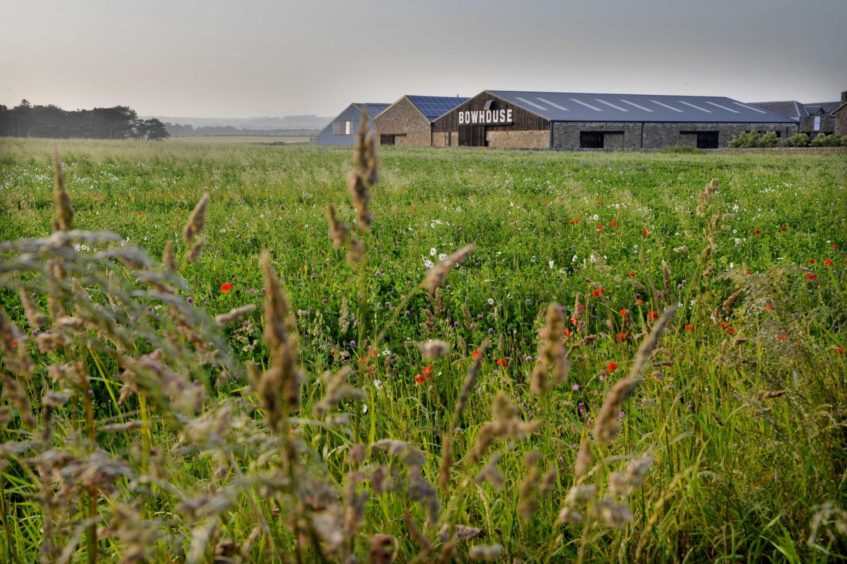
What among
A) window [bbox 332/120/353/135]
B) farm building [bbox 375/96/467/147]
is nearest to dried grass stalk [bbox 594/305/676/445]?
farm building [bbox 375/96/467/147]

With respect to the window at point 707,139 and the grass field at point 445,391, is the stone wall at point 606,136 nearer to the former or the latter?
the window at point 707,139

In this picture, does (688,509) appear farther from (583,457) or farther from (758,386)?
(583,457)

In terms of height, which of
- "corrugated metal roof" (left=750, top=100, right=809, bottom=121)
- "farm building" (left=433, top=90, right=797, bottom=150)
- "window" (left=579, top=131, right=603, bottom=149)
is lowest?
"window" (left=579, top=131, right=603, bottom=149)

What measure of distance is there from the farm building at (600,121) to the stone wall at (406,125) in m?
3.88

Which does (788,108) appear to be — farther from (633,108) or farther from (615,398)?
(615,398)

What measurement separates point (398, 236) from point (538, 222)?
2.11m

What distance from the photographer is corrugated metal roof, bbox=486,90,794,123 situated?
52.7 m

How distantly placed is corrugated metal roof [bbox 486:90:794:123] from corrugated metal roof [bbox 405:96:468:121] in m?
10.0

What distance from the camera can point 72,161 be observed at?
76.2 ft

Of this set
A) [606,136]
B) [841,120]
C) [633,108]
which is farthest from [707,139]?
[841,120]

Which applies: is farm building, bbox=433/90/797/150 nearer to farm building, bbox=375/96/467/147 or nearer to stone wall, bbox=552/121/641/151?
stone wall, bbox=552/121/641/151

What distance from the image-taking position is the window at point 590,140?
51594 mm

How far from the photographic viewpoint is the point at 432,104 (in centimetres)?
6919

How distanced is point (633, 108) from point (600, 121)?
6.14m
